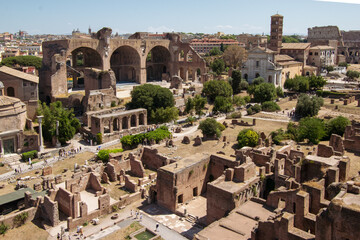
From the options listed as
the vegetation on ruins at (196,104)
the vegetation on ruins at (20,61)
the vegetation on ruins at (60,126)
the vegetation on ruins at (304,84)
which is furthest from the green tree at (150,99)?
the vegetation on ruins at (20,61)

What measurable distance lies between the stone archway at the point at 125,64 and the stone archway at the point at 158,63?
588 cm

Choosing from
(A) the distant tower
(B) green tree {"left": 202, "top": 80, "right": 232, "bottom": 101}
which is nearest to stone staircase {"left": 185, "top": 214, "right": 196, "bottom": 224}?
(B) green tree {"left": 202, "top": 80, "right": 232, "bottom": 101}

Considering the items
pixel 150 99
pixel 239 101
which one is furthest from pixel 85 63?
pixel 239 101

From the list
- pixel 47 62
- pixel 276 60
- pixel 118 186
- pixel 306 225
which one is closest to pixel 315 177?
pixel 306 225

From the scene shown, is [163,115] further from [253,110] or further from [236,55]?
[236,55]

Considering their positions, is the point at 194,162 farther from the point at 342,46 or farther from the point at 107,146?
the point at 342,46

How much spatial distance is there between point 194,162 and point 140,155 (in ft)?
27.9

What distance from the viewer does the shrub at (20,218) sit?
2294 centimetres

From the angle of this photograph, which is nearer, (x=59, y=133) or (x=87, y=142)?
(x=59, y=133)

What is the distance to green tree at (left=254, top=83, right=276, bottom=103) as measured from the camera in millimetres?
56250

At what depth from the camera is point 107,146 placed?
39094 millimetres

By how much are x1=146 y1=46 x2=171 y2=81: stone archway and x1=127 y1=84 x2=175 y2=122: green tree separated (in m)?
29.9

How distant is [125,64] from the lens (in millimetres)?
72000

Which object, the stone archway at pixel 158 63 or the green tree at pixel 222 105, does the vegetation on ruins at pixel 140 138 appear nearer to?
the green tree at pixel 222 105
